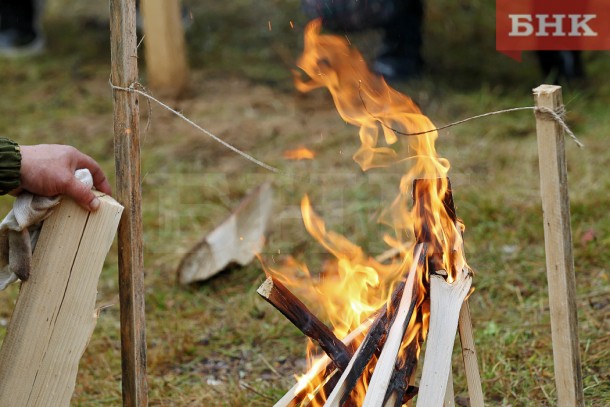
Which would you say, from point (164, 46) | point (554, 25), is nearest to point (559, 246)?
point (554, 25)

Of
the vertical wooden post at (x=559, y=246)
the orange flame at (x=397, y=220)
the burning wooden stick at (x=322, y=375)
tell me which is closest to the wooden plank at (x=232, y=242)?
the orange flame at (x=397, y=220)

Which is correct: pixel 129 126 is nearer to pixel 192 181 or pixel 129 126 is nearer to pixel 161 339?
pixel 161 339

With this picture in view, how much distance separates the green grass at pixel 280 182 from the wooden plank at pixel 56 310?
1.14 feet

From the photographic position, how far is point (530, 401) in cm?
298

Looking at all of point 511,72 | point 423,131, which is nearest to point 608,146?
point 511,72

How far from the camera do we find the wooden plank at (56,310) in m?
2.29

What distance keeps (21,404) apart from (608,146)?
4206 millimetres

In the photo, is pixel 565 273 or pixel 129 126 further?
pixel 129 126

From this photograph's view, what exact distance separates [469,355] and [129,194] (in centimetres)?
104

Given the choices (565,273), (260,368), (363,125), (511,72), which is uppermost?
(363,125)

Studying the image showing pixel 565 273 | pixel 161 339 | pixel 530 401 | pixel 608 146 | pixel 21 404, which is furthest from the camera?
pixel 608 146

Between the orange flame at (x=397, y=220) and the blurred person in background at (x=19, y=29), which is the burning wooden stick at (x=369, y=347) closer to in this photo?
the orange flame at (x=397, y=220)

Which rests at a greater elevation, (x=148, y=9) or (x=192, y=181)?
(x=148, y=9)

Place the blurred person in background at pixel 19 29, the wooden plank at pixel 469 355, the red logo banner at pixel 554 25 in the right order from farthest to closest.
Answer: the blurred person in background at pixel 19 29 < the red logo banner at pixel 554 25 < the wooden plank at pixel 469 355
